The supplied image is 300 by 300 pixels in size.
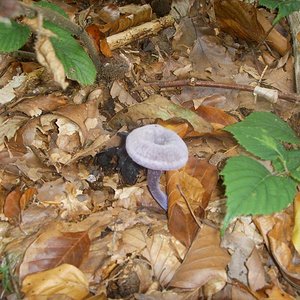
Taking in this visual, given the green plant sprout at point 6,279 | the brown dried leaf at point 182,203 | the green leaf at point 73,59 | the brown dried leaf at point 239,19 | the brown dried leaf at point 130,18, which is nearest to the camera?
the green plant sprout at point 6,279

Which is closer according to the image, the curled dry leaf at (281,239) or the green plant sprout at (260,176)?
the green plant sprout at (260,176)

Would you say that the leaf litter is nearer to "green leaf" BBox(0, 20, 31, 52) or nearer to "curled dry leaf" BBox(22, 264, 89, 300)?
"curled dry leaf" BBox(22, 264, 89, 300)

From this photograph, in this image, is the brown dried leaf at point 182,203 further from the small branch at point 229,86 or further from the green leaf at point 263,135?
the small branch at point 229,86

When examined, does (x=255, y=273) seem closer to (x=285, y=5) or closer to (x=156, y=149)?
(x=156, y=149)

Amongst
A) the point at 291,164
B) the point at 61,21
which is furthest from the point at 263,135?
Answer: the point at 61,21

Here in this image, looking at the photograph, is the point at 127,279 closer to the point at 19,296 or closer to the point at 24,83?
the point at 19,296

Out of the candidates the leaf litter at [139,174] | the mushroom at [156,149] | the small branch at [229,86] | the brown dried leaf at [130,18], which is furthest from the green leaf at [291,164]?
the brown dried leaf at [130,18]
